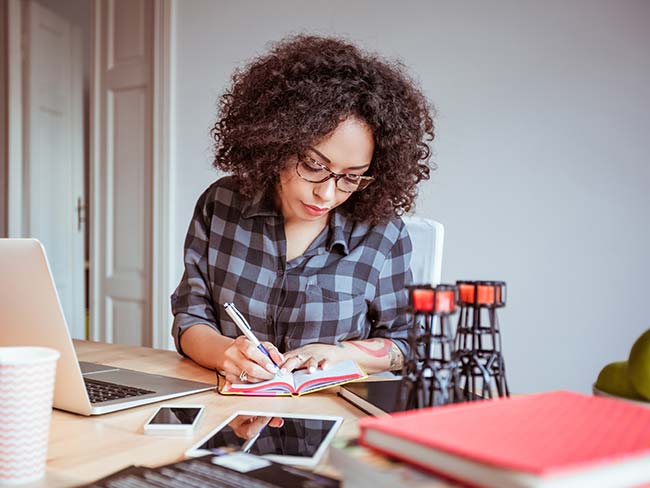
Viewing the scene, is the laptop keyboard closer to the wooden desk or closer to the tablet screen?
the wooden desk

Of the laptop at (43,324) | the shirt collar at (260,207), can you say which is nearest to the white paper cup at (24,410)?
the laptop at (43,324)

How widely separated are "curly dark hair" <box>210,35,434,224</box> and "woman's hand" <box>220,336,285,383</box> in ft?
1.43

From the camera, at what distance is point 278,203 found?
4.99 feet

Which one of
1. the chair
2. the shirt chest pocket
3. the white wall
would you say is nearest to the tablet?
the shirt chest pocket

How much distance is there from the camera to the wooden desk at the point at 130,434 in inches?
27.4

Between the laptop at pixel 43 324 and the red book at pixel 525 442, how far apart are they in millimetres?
463

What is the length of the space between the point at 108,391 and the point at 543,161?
1.84 metres

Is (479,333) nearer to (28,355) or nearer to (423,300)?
(423,300)

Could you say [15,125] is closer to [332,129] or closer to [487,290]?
[332,129]

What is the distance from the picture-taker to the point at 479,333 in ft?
2.39

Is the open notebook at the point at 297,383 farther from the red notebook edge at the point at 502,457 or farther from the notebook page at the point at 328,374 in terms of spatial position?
the red notebook edge at the point at 502,457

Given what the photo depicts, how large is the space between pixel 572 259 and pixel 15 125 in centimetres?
309

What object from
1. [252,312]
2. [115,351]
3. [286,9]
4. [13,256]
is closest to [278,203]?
[252,312]

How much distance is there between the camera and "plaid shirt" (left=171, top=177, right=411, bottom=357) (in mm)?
1416
